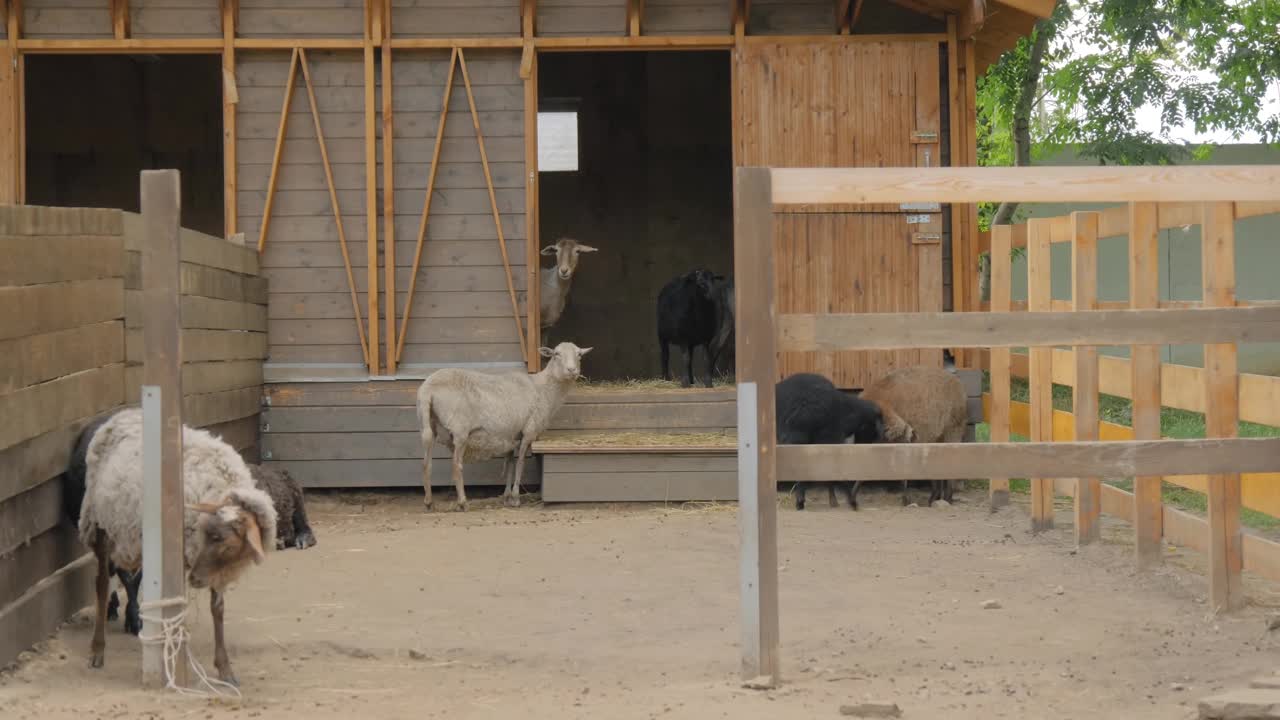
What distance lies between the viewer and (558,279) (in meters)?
13.3

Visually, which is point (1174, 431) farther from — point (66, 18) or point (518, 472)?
point (66, 18)

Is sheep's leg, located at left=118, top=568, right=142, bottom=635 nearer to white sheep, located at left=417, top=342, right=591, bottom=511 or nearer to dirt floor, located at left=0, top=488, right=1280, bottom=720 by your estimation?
dirt floor, located at left=0, top=488, right=1280, bottom=720

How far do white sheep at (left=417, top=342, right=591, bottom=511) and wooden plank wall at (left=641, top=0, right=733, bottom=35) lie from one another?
2.88 metres

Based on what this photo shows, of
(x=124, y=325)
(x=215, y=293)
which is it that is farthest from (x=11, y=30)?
(x=124, y=325)

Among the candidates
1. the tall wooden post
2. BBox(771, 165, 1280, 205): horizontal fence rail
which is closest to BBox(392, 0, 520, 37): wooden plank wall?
the tall wooden post

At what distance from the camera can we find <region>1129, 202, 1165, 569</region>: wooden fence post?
7125mm

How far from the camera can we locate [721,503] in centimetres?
1085

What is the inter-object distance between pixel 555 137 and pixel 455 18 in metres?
6.67

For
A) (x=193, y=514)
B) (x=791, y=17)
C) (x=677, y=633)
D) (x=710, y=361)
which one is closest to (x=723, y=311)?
(x=710, y=361)

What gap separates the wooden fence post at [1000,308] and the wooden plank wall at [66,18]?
24.2 ft

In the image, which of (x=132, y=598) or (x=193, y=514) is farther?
(x=132, y=598)

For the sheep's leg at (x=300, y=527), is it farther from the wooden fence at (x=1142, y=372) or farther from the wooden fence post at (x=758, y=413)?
the wooden fence at (x=1142, y=372)

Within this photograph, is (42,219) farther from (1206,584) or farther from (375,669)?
(1206,584)

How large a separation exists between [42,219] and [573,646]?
2.89 metres
